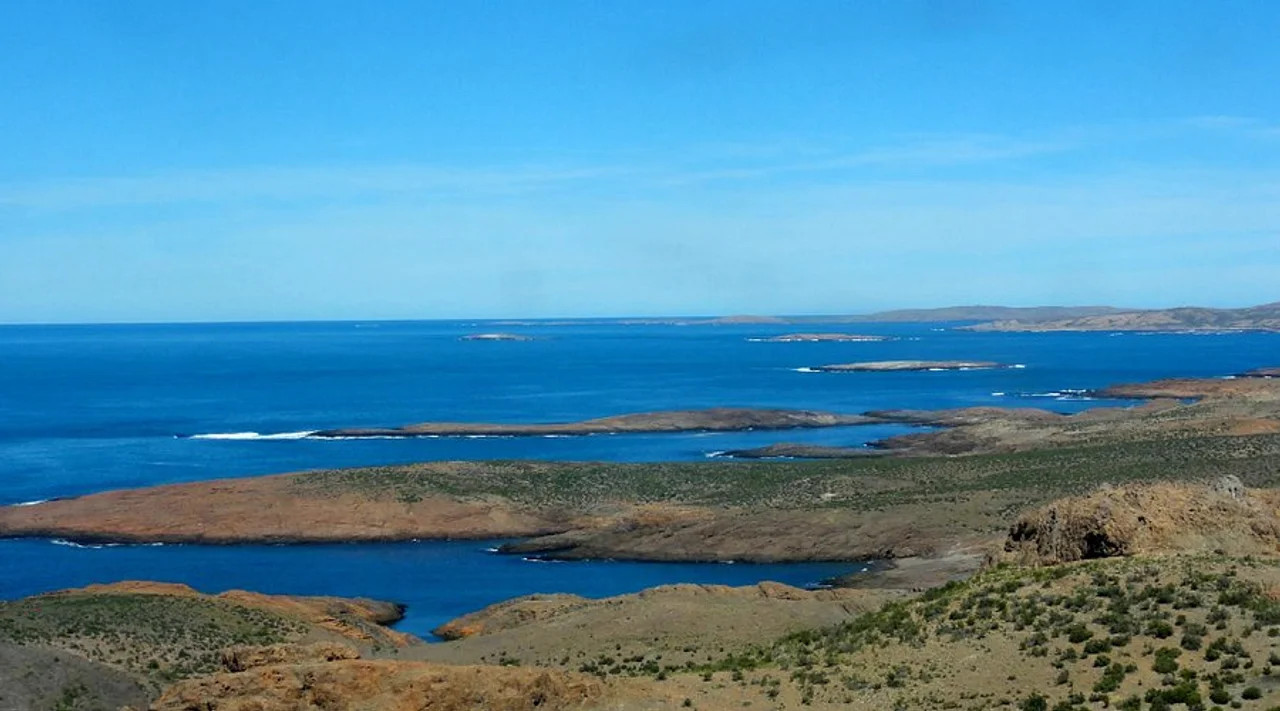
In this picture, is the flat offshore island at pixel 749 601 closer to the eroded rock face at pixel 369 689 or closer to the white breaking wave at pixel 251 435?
the eroded rock face at pixel 369 689

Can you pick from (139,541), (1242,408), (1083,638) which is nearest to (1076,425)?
(1242,408)

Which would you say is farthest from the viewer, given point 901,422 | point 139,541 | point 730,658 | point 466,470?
point 901,422

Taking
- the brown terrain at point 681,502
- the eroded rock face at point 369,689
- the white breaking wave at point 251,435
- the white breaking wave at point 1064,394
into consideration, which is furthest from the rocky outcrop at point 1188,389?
the eroded rock face at point 369,689

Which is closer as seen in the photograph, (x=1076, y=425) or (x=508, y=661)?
(x=508, y=661)

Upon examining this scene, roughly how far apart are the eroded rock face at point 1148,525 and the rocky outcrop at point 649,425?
8999 cm

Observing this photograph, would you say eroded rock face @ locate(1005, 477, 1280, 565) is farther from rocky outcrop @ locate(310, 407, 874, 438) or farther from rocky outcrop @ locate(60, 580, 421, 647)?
rocky outcrop @ locate(310, 407, 874, 438)

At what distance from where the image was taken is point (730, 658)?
105ft

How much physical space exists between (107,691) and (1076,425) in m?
84.4

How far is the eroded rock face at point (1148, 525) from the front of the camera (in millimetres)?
31328

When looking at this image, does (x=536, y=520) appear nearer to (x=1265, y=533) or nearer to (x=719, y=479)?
(x=719, y=479)

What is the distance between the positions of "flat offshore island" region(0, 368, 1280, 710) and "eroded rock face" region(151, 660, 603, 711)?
1.5 inches

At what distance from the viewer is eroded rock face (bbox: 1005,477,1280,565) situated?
103 ft

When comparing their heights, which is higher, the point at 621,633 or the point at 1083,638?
the point at 1083,638

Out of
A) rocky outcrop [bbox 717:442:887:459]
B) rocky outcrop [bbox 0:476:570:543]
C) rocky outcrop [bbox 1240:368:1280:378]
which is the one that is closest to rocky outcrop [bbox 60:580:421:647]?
rocky outcrop [bbox 0:476:570:543]
